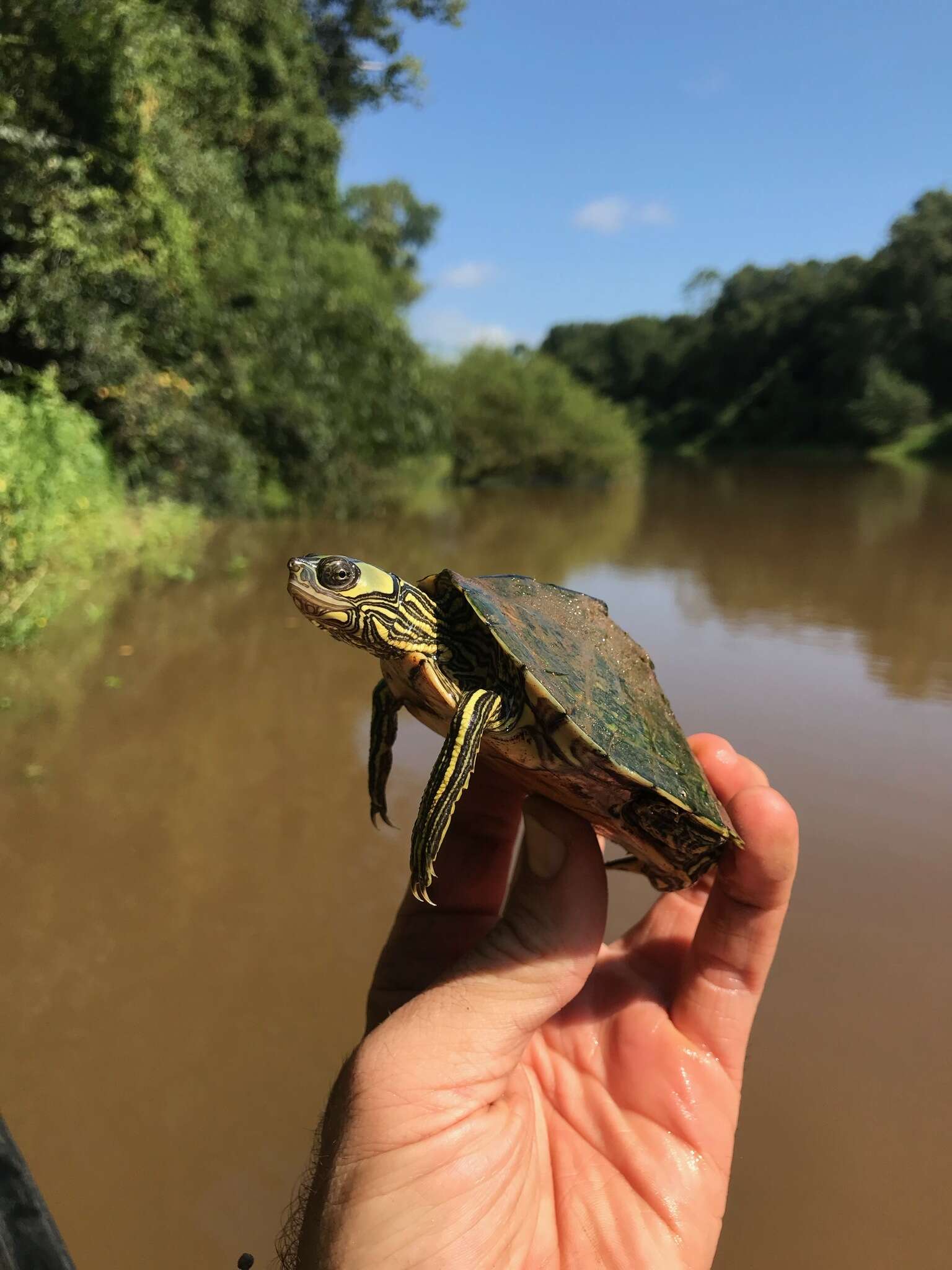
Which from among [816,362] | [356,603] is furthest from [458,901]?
[816,362]

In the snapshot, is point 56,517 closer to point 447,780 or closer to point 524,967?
point 447,780

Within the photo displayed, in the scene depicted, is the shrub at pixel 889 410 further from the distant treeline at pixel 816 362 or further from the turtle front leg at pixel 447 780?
the turtle front leg at pixel 447 780

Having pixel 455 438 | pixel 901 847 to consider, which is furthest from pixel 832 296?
pixel 901 847

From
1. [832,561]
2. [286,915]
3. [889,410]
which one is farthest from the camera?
[889,410]

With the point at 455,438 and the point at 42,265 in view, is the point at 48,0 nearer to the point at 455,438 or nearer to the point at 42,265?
the point at 42,265

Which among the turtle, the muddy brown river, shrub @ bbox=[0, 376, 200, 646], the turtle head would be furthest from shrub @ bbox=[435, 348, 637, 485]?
the turtle head

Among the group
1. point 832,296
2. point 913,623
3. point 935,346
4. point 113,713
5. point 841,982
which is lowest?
point 113,713
